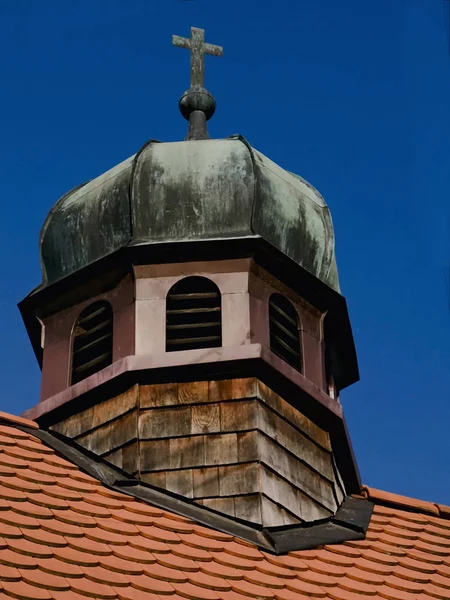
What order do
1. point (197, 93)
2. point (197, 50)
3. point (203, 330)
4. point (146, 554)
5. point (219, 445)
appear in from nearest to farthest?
1. point (146, 554)
2. point (219, 445)
3. point (203, 330)
4. point (197, 93)
5. point (197, 50)

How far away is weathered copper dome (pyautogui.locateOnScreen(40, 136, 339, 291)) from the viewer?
12.0 m

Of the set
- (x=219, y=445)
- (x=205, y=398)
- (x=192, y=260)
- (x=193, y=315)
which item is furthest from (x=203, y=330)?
(x=219, y=445)

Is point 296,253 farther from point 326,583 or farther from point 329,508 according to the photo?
point 326,583

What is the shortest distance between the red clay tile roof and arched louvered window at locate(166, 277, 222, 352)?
4.21 feet

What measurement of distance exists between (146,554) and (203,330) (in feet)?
8.90

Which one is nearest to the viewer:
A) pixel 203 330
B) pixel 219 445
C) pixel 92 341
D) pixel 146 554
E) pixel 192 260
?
pixel 146 554

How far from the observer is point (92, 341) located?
12.0m

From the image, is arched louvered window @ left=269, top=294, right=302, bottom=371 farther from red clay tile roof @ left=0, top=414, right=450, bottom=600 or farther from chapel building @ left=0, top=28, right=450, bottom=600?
red clay tile roof @ left=0, top=414, right=450, bottom=600

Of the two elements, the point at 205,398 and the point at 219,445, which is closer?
the point at 219,445

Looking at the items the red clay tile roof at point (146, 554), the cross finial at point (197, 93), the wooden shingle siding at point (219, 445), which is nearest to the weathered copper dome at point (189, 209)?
the cross finial at point (197, 93)

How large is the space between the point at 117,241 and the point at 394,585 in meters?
3.56

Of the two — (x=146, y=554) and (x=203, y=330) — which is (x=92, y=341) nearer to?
(x=203, y=330)

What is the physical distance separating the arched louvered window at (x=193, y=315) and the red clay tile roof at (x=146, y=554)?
4.21 ft

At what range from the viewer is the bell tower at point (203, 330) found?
11.0 meters
